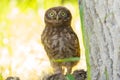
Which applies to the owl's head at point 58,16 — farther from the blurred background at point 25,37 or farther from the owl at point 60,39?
the blurred background at point 25,37

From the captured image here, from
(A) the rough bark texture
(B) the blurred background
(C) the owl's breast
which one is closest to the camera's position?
(A) the rough bark texture

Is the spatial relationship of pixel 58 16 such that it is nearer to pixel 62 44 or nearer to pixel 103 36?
pixel 62 44

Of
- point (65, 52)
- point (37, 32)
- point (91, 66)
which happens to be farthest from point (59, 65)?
point (91, 66)

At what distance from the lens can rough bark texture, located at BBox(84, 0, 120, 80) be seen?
392 centimetres

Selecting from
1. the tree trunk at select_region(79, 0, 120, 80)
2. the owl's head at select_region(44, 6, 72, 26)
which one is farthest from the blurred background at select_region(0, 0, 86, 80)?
the tree trunk at select_region(79, 0, 120, 80)

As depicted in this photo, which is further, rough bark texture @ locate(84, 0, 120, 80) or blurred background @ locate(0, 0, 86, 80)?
blurred background @ locate(0, 0, 86, 80)

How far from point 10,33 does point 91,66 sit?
8.85 ft

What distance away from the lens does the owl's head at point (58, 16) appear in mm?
5617

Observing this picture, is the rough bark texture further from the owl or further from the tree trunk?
the owl

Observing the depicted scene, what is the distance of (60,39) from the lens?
18.2 ft

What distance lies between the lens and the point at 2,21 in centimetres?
689

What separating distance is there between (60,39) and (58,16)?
0.70 feet

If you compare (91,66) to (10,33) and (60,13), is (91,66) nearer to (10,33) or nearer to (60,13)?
(60,13)

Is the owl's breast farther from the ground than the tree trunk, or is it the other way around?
the tree trunk
